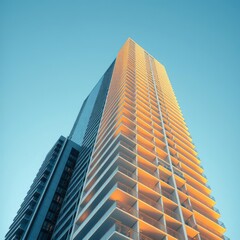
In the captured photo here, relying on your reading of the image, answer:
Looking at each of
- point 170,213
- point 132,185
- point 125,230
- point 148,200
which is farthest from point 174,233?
point 125,230

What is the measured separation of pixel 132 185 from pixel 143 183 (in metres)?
3.69

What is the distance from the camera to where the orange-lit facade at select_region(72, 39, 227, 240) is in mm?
28844

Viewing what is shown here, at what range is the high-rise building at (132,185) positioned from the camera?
1193 inches

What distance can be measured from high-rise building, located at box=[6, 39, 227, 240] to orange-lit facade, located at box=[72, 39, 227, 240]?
98 mm

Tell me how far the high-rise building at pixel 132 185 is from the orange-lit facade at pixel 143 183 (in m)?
0.10

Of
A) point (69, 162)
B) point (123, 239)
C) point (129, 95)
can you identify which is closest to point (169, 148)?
point (129, 95)

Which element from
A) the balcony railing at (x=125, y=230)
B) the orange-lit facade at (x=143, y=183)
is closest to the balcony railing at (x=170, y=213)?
the orange-lit facade at (x=143, y=183)

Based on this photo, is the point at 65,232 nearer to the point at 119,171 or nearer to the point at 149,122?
the point at 119,171

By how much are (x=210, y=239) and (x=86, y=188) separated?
53.5ft

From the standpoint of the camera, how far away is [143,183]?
36562mm

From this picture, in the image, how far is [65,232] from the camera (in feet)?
146

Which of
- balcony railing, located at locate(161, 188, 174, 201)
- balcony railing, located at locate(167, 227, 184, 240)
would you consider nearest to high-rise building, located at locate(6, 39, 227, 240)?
balcony railing, located at locate(161, 188, 174, 201)

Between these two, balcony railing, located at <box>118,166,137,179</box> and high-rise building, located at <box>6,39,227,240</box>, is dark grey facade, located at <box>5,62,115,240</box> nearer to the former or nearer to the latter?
high-rise building, located at <box>6,39,227,240</box>

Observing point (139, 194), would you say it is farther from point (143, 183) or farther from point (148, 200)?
point (143, 183)
